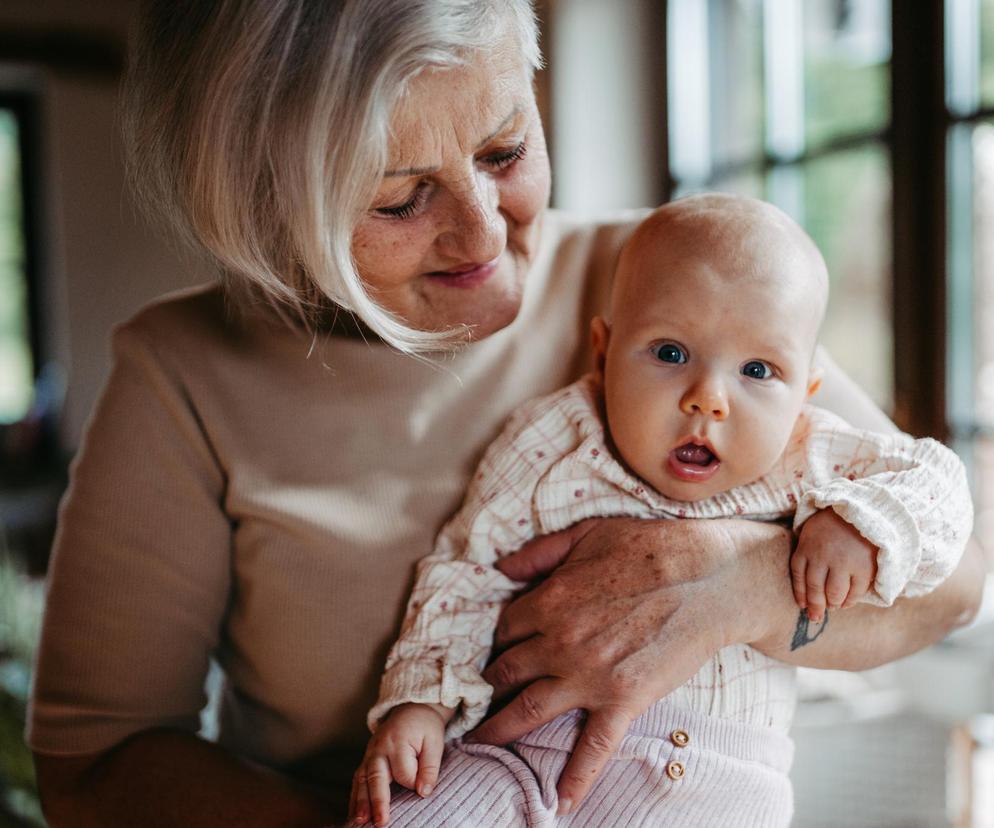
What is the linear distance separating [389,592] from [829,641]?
504 millimetres

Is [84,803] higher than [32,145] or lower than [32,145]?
lower

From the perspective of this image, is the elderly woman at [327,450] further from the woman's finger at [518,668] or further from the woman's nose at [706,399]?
the woman's nose at [706,399]

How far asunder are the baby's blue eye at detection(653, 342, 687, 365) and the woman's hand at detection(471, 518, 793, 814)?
176 millimetres

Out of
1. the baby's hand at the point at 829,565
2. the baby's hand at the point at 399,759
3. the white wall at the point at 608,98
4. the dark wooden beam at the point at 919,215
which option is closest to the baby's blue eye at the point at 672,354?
the baby's hand at the point at 829,565

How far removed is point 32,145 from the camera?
5.79 m

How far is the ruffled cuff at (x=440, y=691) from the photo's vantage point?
99 cm

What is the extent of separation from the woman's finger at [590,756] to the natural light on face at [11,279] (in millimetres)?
5731

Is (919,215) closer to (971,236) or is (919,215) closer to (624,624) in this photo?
(971,236)

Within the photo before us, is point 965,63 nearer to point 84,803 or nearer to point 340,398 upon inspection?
point 340,398

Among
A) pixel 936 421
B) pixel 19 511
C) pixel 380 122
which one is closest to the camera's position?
pixel 380 122

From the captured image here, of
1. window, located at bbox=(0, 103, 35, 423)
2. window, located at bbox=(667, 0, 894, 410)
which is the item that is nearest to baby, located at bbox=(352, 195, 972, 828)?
window, located at bbox=(667, 0, 894, 410)

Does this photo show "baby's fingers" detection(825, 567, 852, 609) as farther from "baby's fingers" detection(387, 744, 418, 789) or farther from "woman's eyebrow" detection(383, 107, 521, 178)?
"woman's eyebrow" detection(383, 107, 521, 178)

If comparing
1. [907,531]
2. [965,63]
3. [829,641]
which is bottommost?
[829,641]

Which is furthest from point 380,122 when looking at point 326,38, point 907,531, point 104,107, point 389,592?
point 104,107
